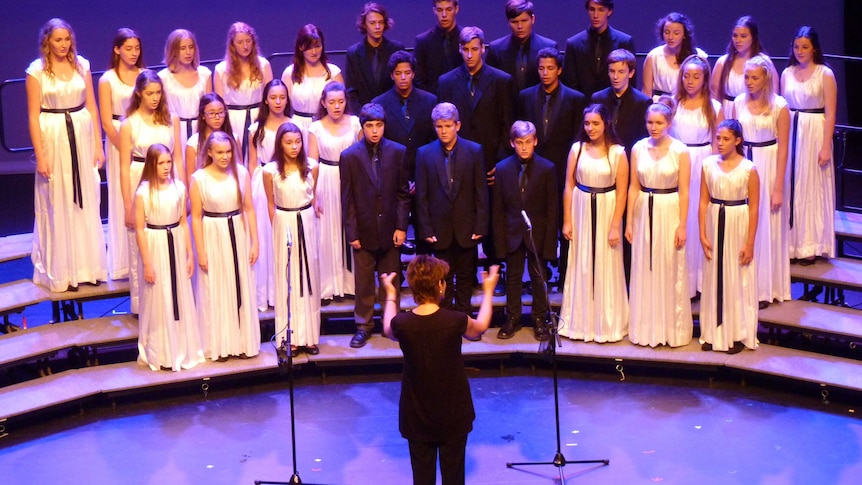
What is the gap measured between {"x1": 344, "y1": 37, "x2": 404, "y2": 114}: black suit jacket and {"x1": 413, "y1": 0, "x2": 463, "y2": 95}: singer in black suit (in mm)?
176

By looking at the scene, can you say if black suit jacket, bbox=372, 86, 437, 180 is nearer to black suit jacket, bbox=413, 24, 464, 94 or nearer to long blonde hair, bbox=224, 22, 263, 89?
black suit jacket, bbox=413, 24, 464, 94

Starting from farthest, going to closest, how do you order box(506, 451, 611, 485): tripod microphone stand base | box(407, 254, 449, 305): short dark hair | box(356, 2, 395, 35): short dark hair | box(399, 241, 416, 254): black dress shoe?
box(399, 241, 416, 254): black dress shoe < box(356, 2, 395, 35): short dark hair < box(506, 451, 611, 485): tripod microphone stand base < box(407, 254, 449, 305): short dark hair

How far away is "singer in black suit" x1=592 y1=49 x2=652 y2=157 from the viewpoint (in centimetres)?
715

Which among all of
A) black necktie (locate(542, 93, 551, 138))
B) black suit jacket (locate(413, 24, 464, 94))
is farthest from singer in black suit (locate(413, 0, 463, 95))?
black necktie (locate(542, 93, 551, 138))

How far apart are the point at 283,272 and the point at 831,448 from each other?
10.7 ft

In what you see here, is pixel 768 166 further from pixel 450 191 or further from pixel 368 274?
pixel 368 274

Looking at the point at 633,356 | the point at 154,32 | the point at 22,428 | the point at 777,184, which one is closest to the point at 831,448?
the point at 633,356

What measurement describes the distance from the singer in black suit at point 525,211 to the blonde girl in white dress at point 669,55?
0.94m

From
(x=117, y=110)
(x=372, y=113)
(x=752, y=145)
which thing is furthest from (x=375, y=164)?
(x=752, y=145)

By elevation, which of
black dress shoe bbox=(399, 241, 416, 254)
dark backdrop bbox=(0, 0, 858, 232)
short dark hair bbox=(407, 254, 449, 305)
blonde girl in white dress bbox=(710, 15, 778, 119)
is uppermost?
dark backdrop bbox=(0, 0, 858, 232)

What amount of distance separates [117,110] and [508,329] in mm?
2832

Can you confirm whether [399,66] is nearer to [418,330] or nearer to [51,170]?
[51,170]

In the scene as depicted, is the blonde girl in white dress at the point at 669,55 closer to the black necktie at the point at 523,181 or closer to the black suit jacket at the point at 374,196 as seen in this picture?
the black necktie at the point at 523,181

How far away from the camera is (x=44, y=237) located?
24.3ft
